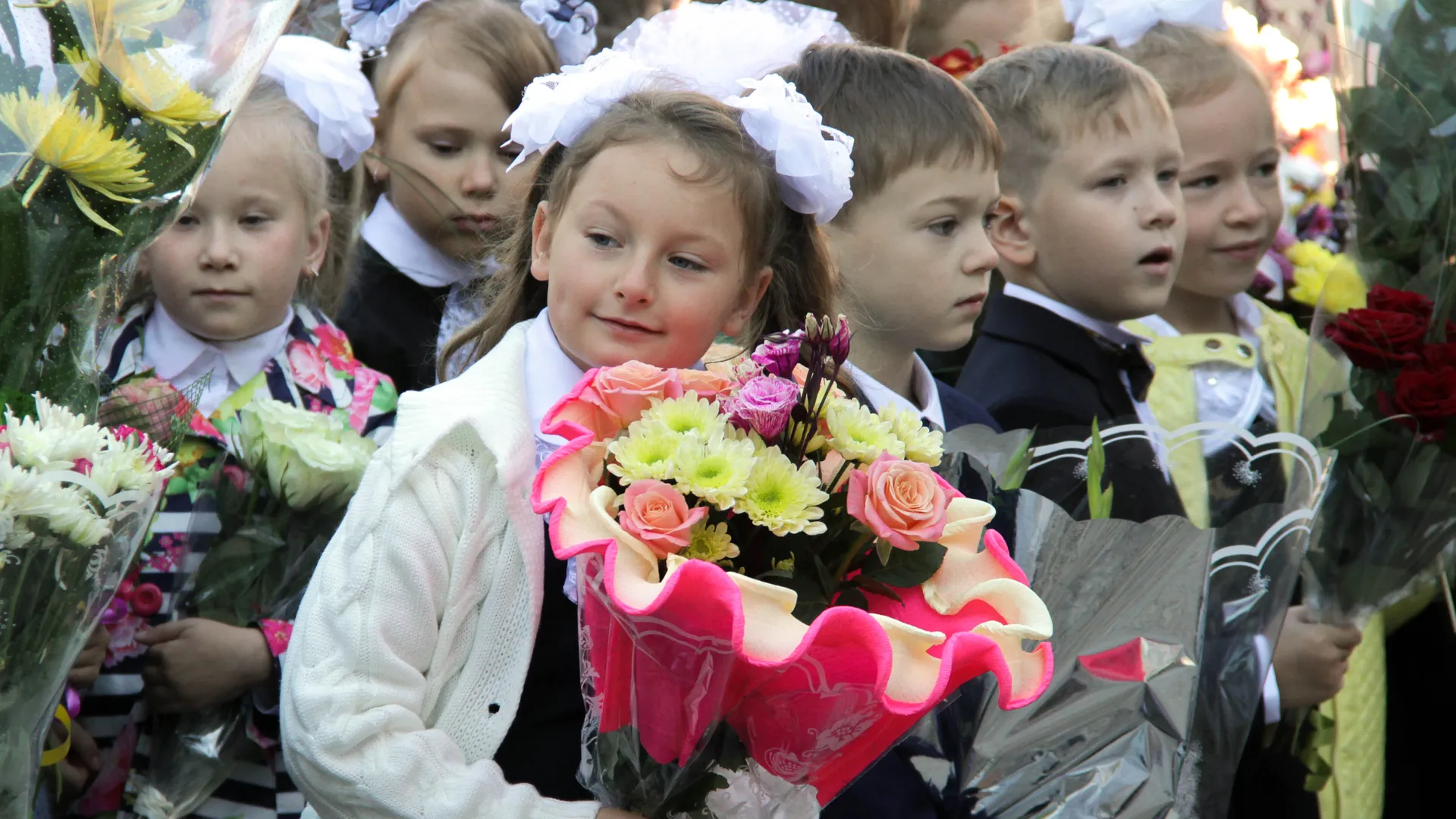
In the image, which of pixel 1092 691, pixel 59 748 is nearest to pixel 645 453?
pixel 1092 691

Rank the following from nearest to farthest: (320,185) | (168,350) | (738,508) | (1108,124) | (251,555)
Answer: (738,508), (251,555), (168,350), (320,185), (1108,124)

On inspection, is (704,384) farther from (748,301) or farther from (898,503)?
(748,301)

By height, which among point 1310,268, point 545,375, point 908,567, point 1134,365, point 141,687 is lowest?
point 1310,268

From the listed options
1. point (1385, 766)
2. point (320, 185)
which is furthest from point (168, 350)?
point (1385, 766)

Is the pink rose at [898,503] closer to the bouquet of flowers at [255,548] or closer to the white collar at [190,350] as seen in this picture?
the bouquet of flowers at [255,548]

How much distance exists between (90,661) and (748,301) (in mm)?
1189

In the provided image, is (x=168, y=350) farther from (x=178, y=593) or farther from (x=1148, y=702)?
(x=1148, y=702)

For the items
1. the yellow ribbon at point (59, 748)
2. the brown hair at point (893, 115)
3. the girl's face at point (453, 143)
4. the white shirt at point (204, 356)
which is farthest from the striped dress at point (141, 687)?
the brown hair at point (893, 115)

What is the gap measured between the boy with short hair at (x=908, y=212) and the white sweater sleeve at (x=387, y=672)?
1036mm

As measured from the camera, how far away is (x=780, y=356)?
5.38 ft

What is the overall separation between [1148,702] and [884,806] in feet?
1.32

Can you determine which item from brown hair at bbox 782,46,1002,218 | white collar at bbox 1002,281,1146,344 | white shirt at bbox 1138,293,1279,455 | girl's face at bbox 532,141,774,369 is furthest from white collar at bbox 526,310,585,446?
white shirt at bbox 1138,293,1279,455

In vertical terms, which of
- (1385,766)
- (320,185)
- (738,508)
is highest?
(738,508)

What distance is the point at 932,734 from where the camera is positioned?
209 centimetres
